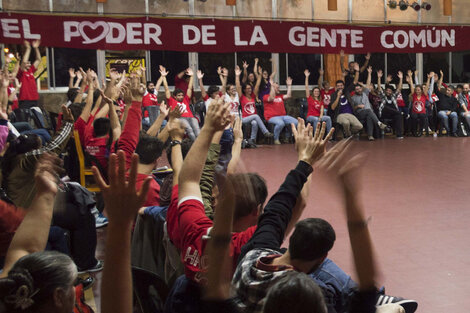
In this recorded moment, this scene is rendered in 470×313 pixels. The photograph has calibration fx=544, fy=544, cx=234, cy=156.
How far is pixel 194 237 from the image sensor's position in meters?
2.07

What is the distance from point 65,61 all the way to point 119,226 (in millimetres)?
11772

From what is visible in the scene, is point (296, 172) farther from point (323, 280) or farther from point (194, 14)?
point (194, 14)

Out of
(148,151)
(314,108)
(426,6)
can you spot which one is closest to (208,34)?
(314,108)

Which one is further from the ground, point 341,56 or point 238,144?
point 341,56

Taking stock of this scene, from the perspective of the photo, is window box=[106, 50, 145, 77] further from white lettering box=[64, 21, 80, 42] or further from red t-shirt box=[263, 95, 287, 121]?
red t-shirt box=[263, 95, 287, 121]

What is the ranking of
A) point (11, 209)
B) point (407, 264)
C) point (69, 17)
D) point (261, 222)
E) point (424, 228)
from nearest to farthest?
point (261, 222) < point (11, 209) < point (407, 264) < point (424, 228) < point (69, 17)

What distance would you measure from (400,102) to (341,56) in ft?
6.63

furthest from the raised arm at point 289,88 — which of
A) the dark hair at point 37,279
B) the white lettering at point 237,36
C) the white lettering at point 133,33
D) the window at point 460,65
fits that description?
the dark hair at point 37,279

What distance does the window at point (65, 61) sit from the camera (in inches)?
487

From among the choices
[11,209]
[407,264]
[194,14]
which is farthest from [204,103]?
[11,209]

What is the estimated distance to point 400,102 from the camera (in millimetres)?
14070

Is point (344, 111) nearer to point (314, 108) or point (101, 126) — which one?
point (314, 108)

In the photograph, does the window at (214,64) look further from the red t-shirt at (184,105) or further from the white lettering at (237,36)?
the red t-shirt at (184,105)

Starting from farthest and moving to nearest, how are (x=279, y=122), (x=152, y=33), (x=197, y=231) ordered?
(x=279, y=122) → (x=152, y=33) → (x=197, y=231)
